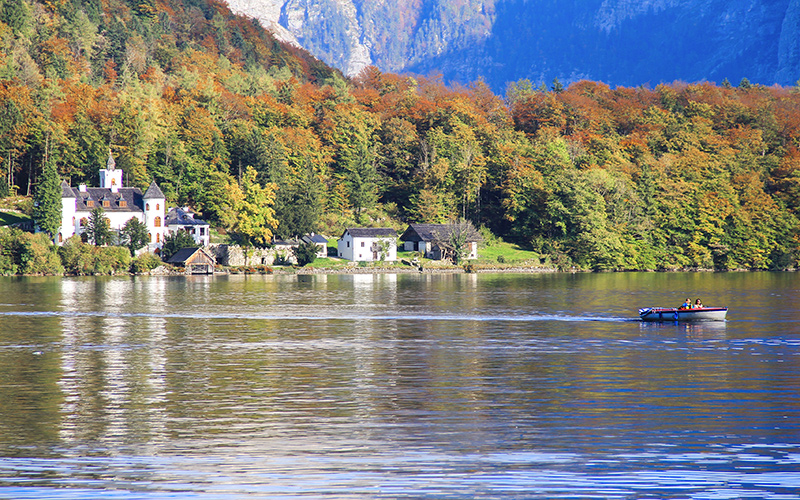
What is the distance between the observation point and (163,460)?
18281 millimetres

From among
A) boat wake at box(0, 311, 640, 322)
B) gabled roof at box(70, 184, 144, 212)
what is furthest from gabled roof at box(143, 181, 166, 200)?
boat wake at box(0, 311, 640, 322)

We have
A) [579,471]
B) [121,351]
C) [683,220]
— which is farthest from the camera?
[683,220]

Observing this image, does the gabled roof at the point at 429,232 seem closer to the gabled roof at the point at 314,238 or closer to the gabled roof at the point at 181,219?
the gabled roof at the point at 314,238

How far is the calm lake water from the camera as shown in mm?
16781

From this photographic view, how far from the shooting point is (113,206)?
111m

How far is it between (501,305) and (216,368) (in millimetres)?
32538

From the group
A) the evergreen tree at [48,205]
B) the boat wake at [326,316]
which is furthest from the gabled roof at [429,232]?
the boat wake at [326,316]

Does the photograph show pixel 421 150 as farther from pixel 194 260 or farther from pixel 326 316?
pixel 326 316

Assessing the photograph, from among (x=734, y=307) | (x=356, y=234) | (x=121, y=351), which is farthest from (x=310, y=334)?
(x=356, y=234)

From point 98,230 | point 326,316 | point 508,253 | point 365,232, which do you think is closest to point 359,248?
point 365,232

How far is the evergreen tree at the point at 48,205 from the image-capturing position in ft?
335

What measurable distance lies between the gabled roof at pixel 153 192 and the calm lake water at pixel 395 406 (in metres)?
60.4

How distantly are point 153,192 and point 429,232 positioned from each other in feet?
132

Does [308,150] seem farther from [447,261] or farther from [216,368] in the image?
[216,368]
